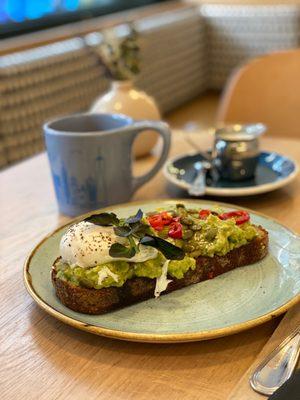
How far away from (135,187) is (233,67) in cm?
254

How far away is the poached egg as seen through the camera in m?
0.59

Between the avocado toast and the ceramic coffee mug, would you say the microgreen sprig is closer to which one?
the avocado toast

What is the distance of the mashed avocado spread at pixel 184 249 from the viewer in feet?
1.91

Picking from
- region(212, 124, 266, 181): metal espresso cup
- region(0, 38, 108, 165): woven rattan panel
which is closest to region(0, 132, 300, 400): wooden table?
region(212, 124, 266, 181): metal espresso cup

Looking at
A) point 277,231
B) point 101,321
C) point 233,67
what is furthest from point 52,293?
point 233,67

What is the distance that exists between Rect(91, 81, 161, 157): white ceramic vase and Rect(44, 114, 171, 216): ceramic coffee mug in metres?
0.23

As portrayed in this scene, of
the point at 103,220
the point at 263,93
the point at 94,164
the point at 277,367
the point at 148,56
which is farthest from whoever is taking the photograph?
the point at 148,56

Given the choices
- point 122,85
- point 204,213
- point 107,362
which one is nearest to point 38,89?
point 122,85

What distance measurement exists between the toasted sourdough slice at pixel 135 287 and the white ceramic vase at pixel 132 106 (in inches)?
20.0

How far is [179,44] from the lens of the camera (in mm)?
3043

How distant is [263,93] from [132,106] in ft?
2.15

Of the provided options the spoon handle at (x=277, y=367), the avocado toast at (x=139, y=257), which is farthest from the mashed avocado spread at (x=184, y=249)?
the spoon handle at (x=277, y=367)

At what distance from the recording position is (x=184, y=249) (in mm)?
630

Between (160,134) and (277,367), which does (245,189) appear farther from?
(277,367)
